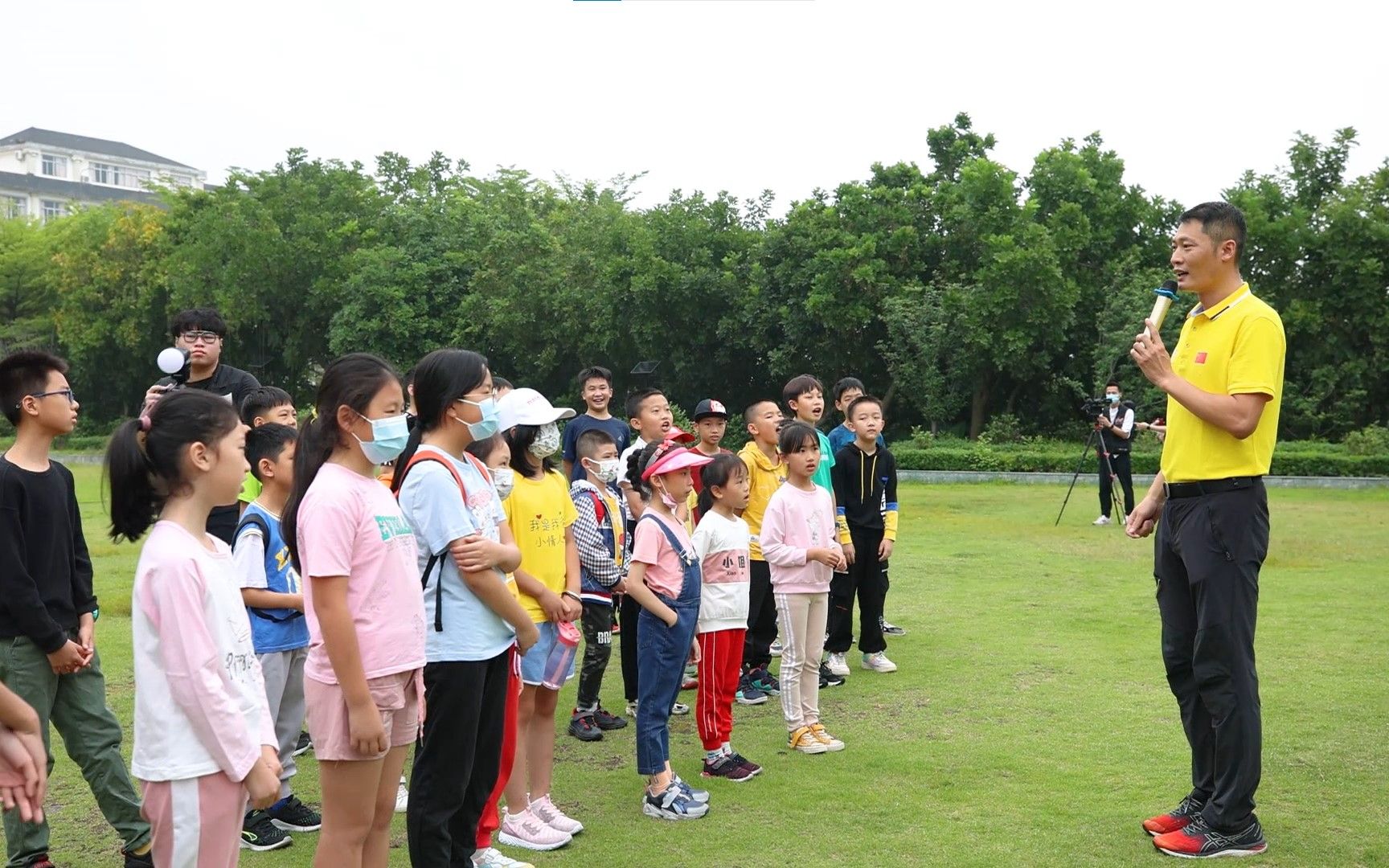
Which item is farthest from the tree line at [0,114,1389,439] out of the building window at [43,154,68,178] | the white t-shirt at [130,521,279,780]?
the building window at [43,154,68,178]

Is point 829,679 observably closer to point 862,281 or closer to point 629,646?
point 629,646

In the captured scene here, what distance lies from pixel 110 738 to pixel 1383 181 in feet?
88.1

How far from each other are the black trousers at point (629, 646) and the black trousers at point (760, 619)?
0.78m

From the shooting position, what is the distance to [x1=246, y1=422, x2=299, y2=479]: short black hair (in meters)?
4.42

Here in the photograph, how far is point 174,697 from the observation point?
2.71 m

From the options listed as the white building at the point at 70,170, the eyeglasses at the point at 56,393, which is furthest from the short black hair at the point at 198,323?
the white building at the point at 70,170

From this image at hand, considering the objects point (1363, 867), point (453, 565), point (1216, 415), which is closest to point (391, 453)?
point (453, 565)

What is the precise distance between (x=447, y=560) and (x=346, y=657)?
0.52 metres

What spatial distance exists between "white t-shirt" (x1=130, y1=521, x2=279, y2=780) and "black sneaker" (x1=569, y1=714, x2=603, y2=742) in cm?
311

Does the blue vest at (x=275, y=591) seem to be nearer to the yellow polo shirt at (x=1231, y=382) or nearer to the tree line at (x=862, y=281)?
the yellow polo shirt at (x=1231, y=382)

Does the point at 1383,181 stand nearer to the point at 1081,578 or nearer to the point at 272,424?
the point at 1081,578

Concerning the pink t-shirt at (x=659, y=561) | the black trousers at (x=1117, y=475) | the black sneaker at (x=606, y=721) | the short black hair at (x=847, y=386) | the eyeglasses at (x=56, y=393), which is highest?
the short black hair at (x=847, y=386)

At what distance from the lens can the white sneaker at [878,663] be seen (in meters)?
7.07

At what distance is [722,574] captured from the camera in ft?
16.6
